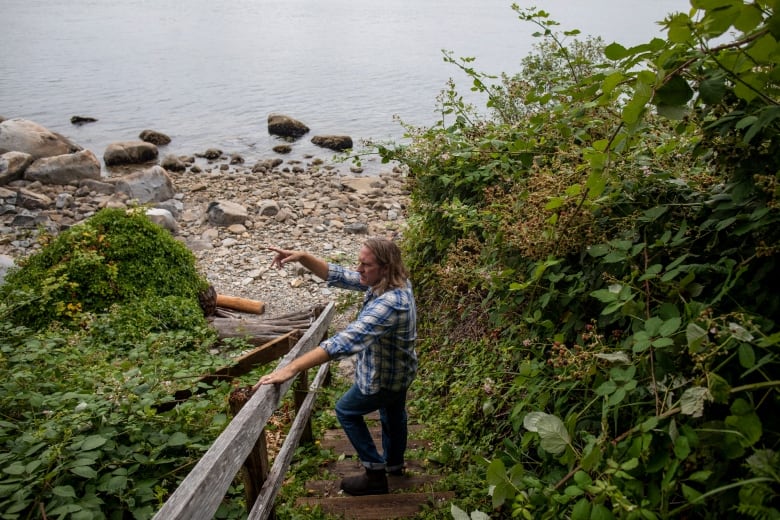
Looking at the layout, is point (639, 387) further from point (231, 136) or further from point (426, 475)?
point (231, 136)

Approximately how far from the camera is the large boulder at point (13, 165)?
17.0 metres

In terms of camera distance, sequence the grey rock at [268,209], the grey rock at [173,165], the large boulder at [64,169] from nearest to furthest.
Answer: the grey rock at [268,209] < the large boulder at [64,169] < the grey rock at [173,165]

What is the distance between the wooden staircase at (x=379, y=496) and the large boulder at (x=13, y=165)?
56.9 feet

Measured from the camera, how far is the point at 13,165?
1723 cm

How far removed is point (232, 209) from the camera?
1445 cm

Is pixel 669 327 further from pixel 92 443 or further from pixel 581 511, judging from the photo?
pixel 92 443

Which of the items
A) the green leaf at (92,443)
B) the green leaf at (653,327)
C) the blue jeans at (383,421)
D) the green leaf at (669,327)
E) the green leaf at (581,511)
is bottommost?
the blue jeans at (383,421)

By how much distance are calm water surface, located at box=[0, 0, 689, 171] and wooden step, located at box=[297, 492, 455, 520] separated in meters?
11.2

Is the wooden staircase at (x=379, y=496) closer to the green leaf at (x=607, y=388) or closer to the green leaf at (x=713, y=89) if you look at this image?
the green leaf at (x=607, y=388)

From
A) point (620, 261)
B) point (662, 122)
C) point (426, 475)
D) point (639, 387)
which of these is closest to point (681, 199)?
point (620, 261)

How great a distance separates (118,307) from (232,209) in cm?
777

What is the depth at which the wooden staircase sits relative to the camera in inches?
138

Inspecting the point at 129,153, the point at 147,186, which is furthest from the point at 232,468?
the point at 129,153

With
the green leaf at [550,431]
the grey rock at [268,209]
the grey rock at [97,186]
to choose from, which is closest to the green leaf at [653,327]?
the green leaf at [550,431]
